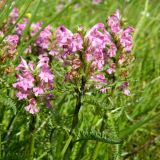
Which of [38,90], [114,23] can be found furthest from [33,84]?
[114,23]

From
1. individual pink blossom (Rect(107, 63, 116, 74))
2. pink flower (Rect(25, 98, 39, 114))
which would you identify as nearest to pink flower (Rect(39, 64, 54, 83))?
pink flower (Rect(25, 98, 39, 114))

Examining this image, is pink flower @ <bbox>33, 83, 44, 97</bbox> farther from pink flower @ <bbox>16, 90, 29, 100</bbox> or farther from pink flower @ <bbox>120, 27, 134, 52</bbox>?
pink flower @ <bbox>120, 27, 134, 52</bbox>

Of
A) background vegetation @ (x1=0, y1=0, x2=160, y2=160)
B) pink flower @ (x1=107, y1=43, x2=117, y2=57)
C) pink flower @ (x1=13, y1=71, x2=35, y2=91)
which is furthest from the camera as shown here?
pink flower @ (x1=107, y1=43, x2=117, y2=57)

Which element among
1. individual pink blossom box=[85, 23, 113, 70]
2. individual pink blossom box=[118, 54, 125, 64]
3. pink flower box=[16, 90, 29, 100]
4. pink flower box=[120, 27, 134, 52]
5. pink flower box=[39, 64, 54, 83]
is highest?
pink flower box=[120, 27, 134, 52]

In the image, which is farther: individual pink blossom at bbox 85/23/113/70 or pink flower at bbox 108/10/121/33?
pink flower at bbox 108/10/121/33

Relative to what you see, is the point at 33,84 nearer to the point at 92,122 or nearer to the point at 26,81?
the point at 26,81

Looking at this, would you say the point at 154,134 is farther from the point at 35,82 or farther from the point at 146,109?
the point at 35,82

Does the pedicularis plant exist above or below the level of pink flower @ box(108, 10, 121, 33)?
below

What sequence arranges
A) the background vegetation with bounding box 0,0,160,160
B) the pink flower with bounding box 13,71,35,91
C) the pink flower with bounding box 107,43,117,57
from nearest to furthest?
the background vegetation with bounding box 0,0,160,160, the pink flower with bounding box 13,71,35,91, the pink flower with bounding box 107,43,117,57

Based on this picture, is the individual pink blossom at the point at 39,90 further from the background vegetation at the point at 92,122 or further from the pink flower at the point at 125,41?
the pink flower at the point at 125,41
